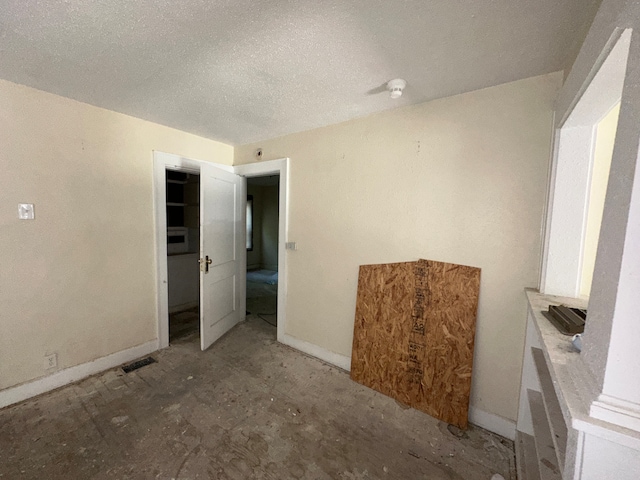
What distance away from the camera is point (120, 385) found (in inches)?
82.9

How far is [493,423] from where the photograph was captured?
1729mm

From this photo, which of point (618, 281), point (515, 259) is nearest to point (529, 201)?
point (515, 259)

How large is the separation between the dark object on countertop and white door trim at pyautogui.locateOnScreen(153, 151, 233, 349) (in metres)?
2.92

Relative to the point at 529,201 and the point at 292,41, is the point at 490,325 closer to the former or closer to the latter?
the point at 529,201

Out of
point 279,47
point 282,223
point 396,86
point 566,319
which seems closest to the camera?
point 566,319

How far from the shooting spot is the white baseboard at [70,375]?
6.11 feet

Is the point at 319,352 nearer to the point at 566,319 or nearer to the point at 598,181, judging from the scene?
the point at 566,319

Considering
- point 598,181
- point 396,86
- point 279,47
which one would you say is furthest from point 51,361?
point 598,181

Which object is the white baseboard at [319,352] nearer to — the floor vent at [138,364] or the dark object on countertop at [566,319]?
the floor vent at [138,364]

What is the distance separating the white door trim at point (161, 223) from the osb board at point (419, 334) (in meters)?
2.04

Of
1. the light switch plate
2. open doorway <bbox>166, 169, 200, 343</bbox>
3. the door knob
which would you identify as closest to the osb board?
the door knob

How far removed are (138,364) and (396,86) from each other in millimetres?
3210

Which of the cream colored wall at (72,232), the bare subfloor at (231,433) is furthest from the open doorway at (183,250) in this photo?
the bare subfloor at (231,433)

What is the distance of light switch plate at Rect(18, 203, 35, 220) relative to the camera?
1.84 m
